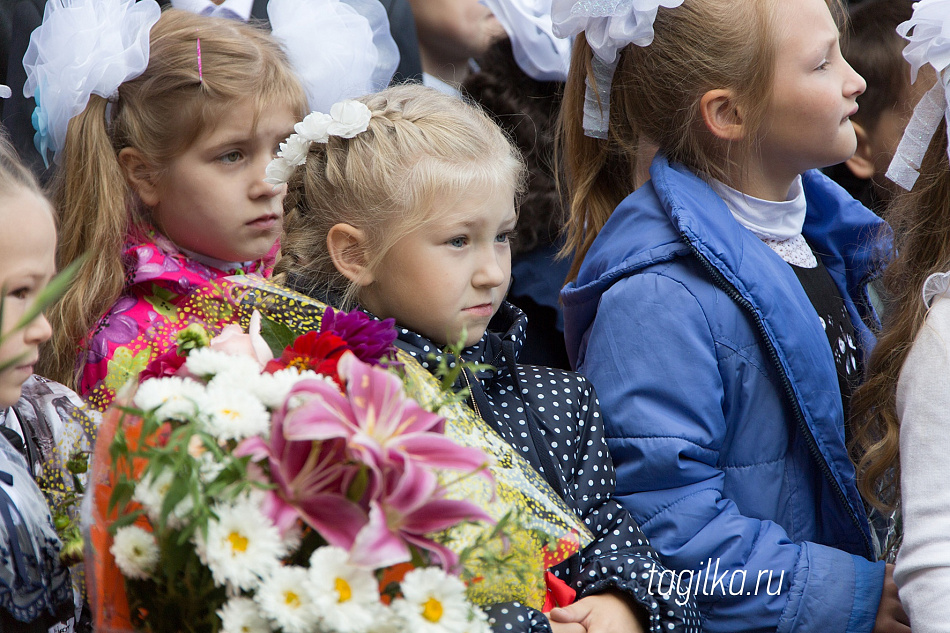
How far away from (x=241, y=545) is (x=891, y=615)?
153 cm

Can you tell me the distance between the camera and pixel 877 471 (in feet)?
6.58

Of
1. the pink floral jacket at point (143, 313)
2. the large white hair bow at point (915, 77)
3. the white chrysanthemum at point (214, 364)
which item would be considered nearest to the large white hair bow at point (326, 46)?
the pink floral jacket at point (143, 313)

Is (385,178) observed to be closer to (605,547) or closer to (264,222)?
(264,222)

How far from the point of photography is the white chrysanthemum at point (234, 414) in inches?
41.9

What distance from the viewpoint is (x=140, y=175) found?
97.4 inches

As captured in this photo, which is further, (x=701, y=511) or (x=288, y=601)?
(x=701, y=511)

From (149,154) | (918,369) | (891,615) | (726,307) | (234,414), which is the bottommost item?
(891,615)

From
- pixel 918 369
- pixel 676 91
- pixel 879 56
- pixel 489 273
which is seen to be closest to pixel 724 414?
pixel 918 369

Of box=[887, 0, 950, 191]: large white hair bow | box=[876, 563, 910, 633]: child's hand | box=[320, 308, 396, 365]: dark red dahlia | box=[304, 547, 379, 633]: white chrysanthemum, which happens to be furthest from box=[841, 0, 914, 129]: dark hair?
box=[304, 547, 379, 633]: white chrysanthemum

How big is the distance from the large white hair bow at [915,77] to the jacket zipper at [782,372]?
45 centimetres

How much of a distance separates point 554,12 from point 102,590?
175 cm

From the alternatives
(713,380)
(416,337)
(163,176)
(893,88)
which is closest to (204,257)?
(163,176)

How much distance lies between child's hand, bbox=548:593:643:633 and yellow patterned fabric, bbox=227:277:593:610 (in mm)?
84

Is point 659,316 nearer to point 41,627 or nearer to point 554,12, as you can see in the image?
point 554,12
